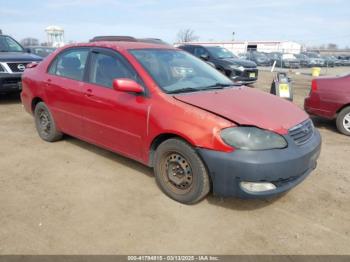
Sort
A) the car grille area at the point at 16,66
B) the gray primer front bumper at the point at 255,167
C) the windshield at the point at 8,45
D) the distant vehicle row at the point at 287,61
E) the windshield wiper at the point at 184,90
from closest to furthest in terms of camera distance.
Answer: the gray primer front bumper at the point at 255,167 → the windshield wiper at the point at 184,90 → the car grille area at the point at 16,66 → the windshield at the point at 8,45 → the distant vehicle row at the point at 287,61

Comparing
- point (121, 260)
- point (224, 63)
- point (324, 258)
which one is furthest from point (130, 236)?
point (224, 63)

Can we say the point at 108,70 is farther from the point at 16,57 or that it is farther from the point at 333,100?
the point at 16,57

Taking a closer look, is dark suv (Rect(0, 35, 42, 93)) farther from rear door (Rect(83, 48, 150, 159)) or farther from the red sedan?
the red sedan

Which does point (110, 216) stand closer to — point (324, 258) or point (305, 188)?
point (324, 258)

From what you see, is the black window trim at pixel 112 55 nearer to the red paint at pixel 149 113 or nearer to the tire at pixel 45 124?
the red paint at pixel 149 113

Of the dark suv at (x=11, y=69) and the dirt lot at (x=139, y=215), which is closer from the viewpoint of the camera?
the dirt lot at (x=139, y=215)

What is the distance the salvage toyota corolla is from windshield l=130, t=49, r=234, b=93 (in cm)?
1

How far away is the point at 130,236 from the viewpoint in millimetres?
2990

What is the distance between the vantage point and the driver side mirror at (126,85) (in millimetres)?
3609

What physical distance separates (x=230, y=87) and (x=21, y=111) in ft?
18.8

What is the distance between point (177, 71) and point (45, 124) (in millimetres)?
2642

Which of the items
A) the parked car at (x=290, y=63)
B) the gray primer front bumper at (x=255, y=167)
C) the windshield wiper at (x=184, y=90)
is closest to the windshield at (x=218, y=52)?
the windshield wiper at (x=184, y=90)

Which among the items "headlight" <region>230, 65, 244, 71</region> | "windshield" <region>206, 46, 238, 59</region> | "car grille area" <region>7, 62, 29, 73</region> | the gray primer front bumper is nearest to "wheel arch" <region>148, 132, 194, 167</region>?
the gray primer front bumper

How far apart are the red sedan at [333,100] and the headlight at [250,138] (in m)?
4.01
